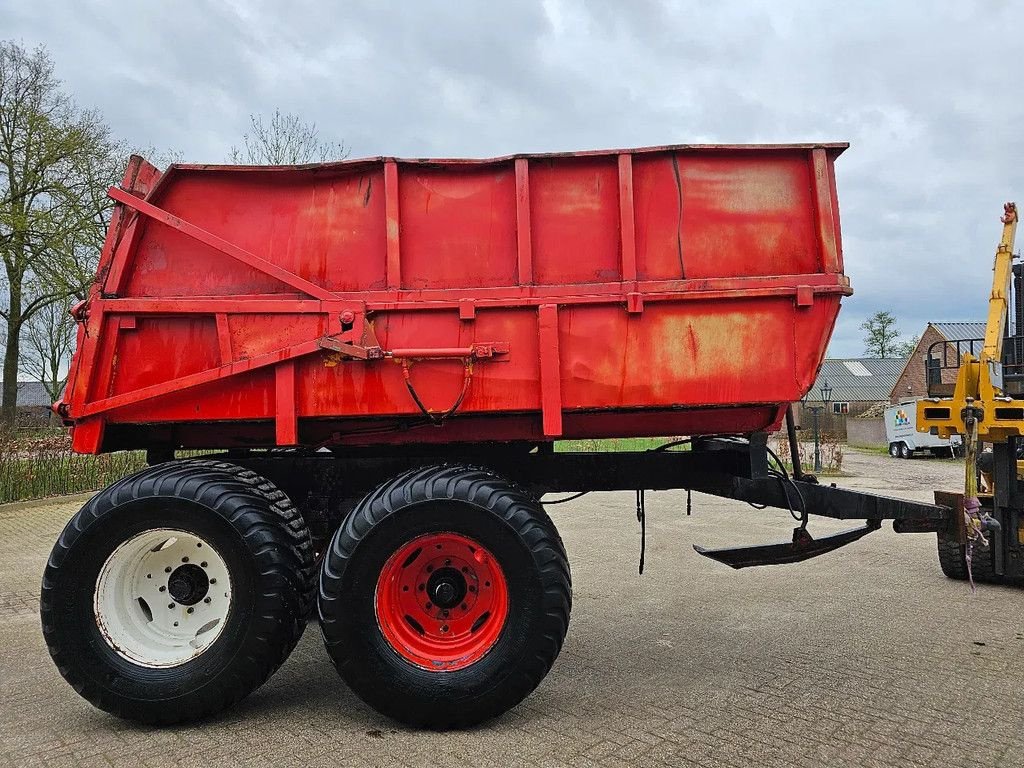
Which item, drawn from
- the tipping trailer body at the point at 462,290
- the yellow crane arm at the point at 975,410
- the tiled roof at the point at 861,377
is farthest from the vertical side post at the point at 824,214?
the tiled roof at the point at 861,377

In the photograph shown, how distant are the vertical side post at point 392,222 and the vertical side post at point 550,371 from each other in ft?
2.56

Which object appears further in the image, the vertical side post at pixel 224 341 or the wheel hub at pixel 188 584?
the vertical side post at pixel 224 341

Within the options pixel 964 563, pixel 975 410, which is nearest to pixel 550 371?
pixel 975 410

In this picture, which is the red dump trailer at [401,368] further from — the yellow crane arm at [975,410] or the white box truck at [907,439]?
the white box truck at [907,439]

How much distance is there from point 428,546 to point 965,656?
132 inches

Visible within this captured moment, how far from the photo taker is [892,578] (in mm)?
Result: 6684

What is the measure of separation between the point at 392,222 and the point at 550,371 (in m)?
1.14

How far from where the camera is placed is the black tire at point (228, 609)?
3.48 metres

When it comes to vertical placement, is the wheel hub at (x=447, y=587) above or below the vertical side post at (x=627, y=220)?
below

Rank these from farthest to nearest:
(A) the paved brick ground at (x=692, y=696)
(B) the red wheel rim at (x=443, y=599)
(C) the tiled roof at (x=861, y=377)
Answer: (C) the tiled roof at (x=861, y=377)
(B) the red wheel rim at (x=443, y=599)
(A) the paved brick ground at (x=692, y=696)

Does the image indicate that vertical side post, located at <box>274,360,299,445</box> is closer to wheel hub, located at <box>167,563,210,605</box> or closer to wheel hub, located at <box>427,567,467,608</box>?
wheel hub, located at <box>167,563,210,605</box>

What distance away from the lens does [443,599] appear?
3.64m

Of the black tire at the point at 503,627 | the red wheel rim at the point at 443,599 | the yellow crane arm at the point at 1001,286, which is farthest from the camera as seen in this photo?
the yellow crane arm at the point at 1001,286

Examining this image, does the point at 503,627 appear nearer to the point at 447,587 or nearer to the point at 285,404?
the point at 447,587
